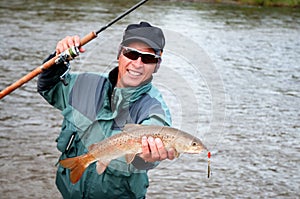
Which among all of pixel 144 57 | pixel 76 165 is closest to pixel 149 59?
pixel 144 57

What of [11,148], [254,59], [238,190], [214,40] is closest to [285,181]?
[238,190]

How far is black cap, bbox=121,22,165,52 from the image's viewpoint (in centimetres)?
350

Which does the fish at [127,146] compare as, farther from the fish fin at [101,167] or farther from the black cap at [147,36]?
the black cap at [147,36]

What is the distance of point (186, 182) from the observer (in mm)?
7949

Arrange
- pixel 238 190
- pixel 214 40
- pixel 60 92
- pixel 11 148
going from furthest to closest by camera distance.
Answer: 1. pixel 214 40
2. pixel 11 148
3. pixel 238 190
4. pixel 60 92

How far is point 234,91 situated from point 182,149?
10.5 m

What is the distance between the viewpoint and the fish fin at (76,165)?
3408 mm

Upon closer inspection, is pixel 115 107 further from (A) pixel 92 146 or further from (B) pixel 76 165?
(B) pixel 76 165

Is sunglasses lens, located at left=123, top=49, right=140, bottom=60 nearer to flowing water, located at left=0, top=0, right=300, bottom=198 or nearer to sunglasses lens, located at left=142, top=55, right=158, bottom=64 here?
sunglasses lens, located at left=142, top=55, right=158, bottom=64

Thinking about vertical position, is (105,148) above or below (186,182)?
above

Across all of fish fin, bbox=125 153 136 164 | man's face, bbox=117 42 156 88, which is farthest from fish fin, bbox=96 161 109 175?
man's face, bbox=117 42 156 88

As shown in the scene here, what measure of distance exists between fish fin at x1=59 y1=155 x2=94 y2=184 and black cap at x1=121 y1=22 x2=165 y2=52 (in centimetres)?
68

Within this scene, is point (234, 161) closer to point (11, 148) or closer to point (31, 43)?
point (11, 148)

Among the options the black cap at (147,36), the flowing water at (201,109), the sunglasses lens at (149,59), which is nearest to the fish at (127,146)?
the flowing water at (201,109)
